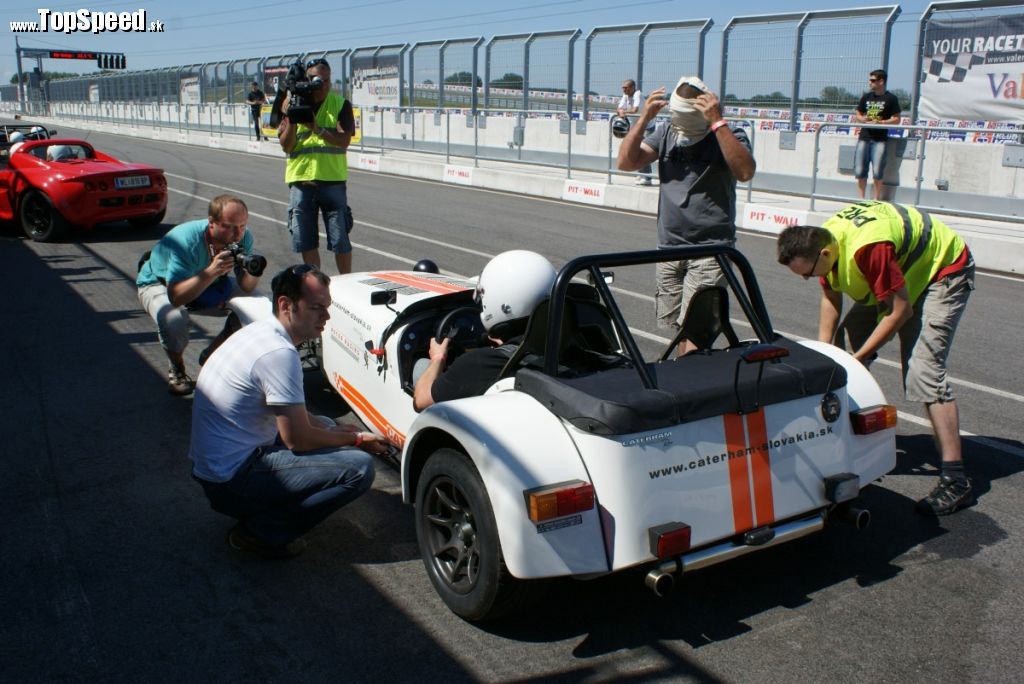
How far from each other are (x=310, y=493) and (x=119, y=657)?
90 centimetres

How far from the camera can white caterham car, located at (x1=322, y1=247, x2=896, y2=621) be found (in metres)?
2.92

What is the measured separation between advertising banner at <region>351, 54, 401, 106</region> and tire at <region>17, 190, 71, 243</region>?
16725mm

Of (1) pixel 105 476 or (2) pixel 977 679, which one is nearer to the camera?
(2) pixel 977 679

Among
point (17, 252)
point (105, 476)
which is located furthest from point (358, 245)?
point (105, 476)

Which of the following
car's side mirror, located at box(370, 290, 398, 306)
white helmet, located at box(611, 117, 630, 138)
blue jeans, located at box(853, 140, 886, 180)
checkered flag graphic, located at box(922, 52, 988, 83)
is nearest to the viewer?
car's side mirror, located at box(370, 290, 398, 306)

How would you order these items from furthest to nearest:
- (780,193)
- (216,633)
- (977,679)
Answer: (780,193), (216,633), (977,679)

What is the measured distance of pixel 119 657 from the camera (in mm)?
3041

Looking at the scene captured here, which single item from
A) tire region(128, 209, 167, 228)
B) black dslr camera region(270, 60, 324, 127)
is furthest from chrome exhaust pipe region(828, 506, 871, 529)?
tire region(128, 209, 167, 228)

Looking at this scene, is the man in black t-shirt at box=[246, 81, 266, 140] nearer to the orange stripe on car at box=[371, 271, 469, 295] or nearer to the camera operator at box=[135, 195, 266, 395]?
the camera operator at box=[135, 195, 266, 395]

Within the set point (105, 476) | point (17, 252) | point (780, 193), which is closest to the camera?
point (105, 476)

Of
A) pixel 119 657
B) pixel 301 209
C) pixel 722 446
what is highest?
pixel 301 209

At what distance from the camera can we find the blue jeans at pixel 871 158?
12867 millimetres

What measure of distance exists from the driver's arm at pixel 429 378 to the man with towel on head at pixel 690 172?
5.54ft

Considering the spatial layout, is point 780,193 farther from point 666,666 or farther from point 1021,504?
point 666,666
